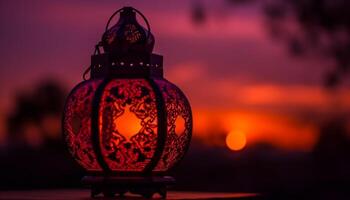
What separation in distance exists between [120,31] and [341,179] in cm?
201

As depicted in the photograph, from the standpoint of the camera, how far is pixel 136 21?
4480mm

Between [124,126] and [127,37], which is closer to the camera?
[124,126]

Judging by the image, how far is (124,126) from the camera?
13.6 ft

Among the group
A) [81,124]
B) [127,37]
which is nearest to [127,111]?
[81,124]

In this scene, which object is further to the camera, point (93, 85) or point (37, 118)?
point (37, 118)

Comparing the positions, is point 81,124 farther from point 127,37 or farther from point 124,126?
point 127,37

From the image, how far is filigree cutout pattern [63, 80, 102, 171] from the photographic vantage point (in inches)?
167

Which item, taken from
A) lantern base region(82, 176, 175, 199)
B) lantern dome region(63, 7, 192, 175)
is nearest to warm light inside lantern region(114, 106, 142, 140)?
lantern dome region(63, 7, 192, 175)

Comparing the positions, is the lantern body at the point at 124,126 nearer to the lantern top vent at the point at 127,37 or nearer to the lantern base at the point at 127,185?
the lantern base at the point at 127,185

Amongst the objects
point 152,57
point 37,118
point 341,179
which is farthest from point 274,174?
point 37,118

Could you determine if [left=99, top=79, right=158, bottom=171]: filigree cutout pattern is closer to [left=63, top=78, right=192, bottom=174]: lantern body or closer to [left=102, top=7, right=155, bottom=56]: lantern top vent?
[left=63, top=78, right=192, bottom=174]: lantern body

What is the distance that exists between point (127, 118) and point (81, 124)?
0.26 meters

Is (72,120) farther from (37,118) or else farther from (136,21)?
(37,118)

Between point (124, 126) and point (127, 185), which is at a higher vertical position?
point (124, 126)
